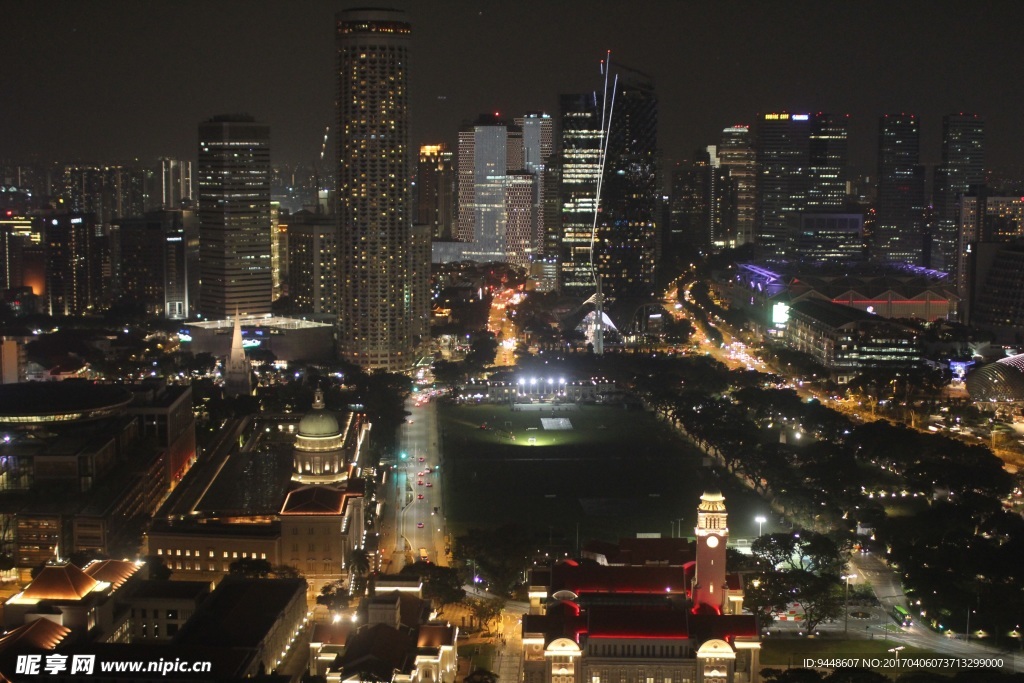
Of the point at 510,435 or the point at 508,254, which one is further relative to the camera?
the point at 508,254

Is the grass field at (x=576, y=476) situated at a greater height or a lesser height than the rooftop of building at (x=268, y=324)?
lesser

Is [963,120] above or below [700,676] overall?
above

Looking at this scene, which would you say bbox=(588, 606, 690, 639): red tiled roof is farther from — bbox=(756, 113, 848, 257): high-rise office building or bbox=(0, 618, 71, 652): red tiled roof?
bbox=(756, 113, 848, 257): high-rise office building

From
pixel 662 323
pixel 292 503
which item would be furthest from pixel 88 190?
pixel 292 503

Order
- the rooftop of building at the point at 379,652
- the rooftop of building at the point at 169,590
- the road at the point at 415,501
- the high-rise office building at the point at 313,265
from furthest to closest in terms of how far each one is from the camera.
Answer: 1. the high-rise office building at the point at 313,265
2. the road at the point at 415,501
3. the rooftop of building at the point at 169,590
4. the rooftop of building at the point at 379,652

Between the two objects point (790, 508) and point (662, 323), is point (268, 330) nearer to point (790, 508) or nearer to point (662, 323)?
point (662, 323)

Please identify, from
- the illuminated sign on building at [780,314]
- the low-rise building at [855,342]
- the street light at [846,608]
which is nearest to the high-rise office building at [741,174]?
the illuminated sign on building at [780,314]

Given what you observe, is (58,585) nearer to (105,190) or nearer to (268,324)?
(268,324)

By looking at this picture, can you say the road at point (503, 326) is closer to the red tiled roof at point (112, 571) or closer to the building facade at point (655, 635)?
the red tiled roof at point (112, 571)
